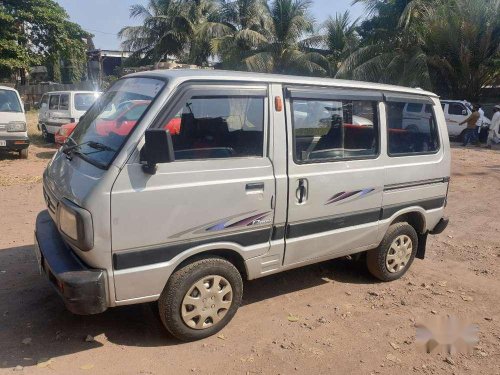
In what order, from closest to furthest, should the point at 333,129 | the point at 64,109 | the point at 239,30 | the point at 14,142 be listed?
the point at 333,129
the point at 14,142
the point at 64,109
the point at 239,30

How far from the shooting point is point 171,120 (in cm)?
321

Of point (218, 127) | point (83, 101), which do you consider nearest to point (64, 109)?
point (83, 101)

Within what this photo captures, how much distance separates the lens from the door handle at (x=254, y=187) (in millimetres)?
3466

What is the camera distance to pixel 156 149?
296cm

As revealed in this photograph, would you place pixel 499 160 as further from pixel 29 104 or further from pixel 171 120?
pixel 29 104

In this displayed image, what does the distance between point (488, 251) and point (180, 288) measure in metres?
4.36

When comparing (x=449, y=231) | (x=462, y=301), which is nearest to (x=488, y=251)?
(x=449, y=231)

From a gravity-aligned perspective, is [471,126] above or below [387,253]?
above

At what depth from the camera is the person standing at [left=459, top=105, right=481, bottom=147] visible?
17016mm

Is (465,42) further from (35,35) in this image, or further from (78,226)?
(35,35)

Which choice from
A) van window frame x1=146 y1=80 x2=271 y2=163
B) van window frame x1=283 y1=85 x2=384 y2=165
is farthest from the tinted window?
van window frame x1=146 y1=80 x2=271 y2=163

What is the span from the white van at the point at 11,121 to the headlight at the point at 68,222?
8.55 m

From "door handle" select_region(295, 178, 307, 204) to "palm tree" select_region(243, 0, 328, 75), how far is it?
20.1m

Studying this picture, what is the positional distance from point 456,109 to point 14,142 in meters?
16.4
